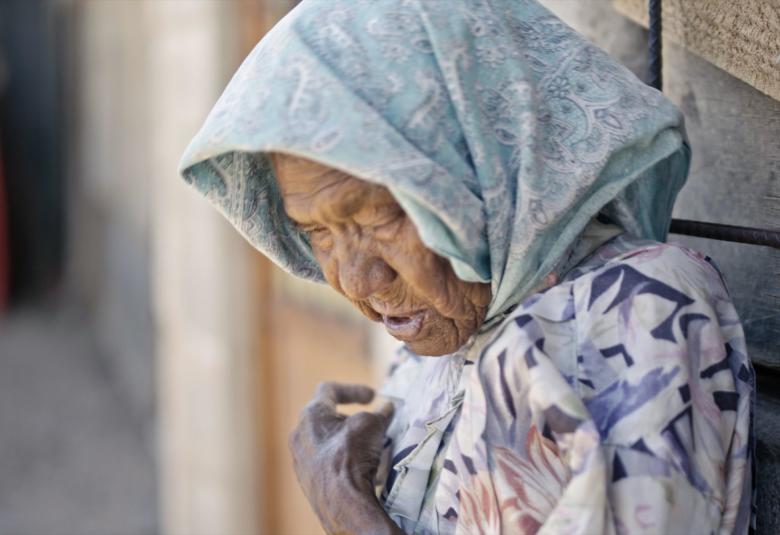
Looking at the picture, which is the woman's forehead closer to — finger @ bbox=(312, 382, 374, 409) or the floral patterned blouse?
the floral patterned blouse

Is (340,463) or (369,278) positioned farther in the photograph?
(340,463)

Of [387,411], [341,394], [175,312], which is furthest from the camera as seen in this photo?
[175,312]

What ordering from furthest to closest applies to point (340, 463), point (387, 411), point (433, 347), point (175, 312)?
point (175, 312) < point (387, 411) < point (340, 463) < point (433, 347)

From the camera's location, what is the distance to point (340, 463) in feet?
5.24

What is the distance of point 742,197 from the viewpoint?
164cm

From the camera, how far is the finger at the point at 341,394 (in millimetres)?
1847

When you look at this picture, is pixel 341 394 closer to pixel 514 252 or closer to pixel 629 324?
pixel 514 252

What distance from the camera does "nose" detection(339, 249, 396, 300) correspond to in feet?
4.55

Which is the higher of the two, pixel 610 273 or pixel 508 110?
pixel 508 110

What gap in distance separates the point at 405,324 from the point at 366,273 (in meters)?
0.12

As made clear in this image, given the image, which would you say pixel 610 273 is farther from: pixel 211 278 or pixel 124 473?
pixel 124 473

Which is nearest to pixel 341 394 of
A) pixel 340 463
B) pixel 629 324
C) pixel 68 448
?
pixel 340 463

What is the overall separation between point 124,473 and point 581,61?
17.7 feet

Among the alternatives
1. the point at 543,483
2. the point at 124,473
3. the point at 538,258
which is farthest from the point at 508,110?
the point at 124,473
